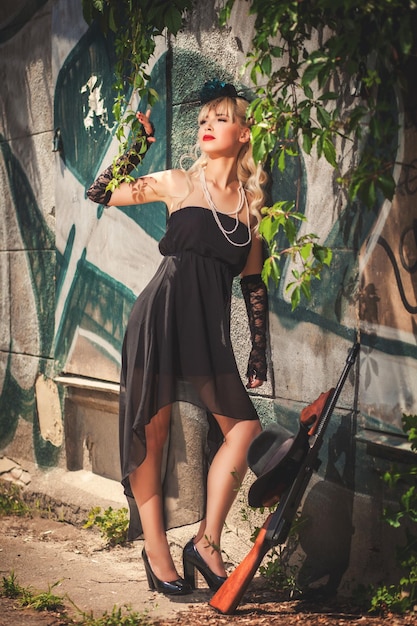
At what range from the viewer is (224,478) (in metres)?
4.49

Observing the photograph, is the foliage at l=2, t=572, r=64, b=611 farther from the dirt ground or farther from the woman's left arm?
the woman's left arm

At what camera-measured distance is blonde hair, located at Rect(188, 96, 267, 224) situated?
452cm

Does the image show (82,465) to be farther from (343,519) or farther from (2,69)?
(2,69)

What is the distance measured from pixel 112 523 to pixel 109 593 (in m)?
0.91

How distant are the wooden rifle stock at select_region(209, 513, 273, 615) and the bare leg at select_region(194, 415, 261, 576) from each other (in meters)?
0.35

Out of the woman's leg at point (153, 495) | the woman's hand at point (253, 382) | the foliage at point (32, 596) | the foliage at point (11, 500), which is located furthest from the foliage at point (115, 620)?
the foliage at point (11, 500)

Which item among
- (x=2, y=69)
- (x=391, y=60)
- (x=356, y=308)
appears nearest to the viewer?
(x=391, y=60)

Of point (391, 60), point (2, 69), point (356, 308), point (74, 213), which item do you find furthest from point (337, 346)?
point (2, 69)

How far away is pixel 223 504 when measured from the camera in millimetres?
4504

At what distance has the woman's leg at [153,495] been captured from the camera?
4.55m

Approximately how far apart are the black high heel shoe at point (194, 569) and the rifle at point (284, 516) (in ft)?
1.13

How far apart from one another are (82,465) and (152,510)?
6.01 feet

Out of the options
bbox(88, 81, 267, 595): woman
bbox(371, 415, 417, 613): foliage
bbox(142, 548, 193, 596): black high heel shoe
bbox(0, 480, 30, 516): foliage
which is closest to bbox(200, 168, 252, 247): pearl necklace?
bbox(88, 81, 267, 595): woman

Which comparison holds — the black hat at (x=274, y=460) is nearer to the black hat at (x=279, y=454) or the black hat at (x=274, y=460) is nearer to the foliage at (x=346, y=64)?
the black hat at (x=279, y=454)
